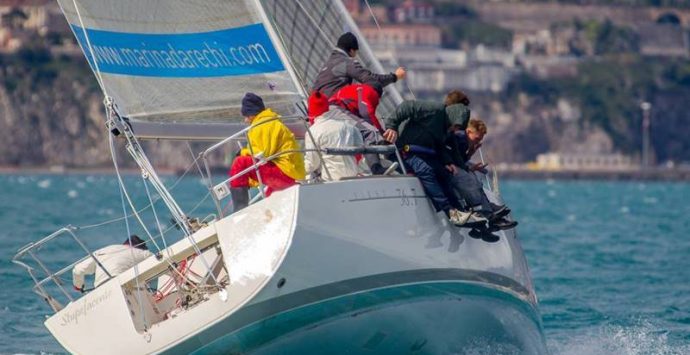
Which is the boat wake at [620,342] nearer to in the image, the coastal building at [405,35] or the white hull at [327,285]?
the white hull at [327,285]

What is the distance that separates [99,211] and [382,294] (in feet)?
107

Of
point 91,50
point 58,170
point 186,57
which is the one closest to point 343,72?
point 186,57

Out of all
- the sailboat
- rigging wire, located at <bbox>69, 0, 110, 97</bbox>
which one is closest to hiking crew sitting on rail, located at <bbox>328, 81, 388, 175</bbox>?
the sailboat

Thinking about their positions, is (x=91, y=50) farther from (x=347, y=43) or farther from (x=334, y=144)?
(x=334, y=144)

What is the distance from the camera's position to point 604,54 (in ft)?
518

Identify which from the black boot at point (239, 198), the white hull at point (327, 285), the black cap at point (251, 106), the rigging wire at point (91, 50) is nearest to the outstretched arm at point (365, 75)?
the black cap at point (251, 106)

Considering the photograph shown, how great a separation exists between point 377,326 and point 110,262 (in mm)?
1804

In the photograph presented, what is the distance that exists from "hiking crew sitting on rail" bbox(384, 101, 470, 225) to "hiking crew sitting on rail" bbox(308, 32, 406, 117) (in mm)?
325

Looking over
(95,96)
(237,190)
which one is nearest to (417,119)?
(237,190)

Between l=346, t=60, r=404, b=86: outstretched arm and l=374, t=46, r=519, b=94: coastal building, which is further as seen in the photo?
l=374, t=46, r=519, b=94: coastal building

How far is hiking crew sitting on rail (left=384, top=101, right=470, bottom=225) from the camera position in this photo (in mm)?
10023

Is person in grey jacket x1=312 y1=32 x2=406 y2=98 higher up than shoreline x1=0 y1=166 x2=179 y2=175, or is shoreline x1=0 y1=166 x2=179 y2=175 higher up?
shoreline x1=0 y1=166 x2=179 y2=175

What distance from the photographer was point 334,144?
32.2 feet

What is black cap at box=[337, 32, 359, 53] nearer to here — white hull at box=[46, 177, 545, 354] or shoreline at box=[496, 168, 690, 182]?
white hull at box=[46, 177, 545, 354]
